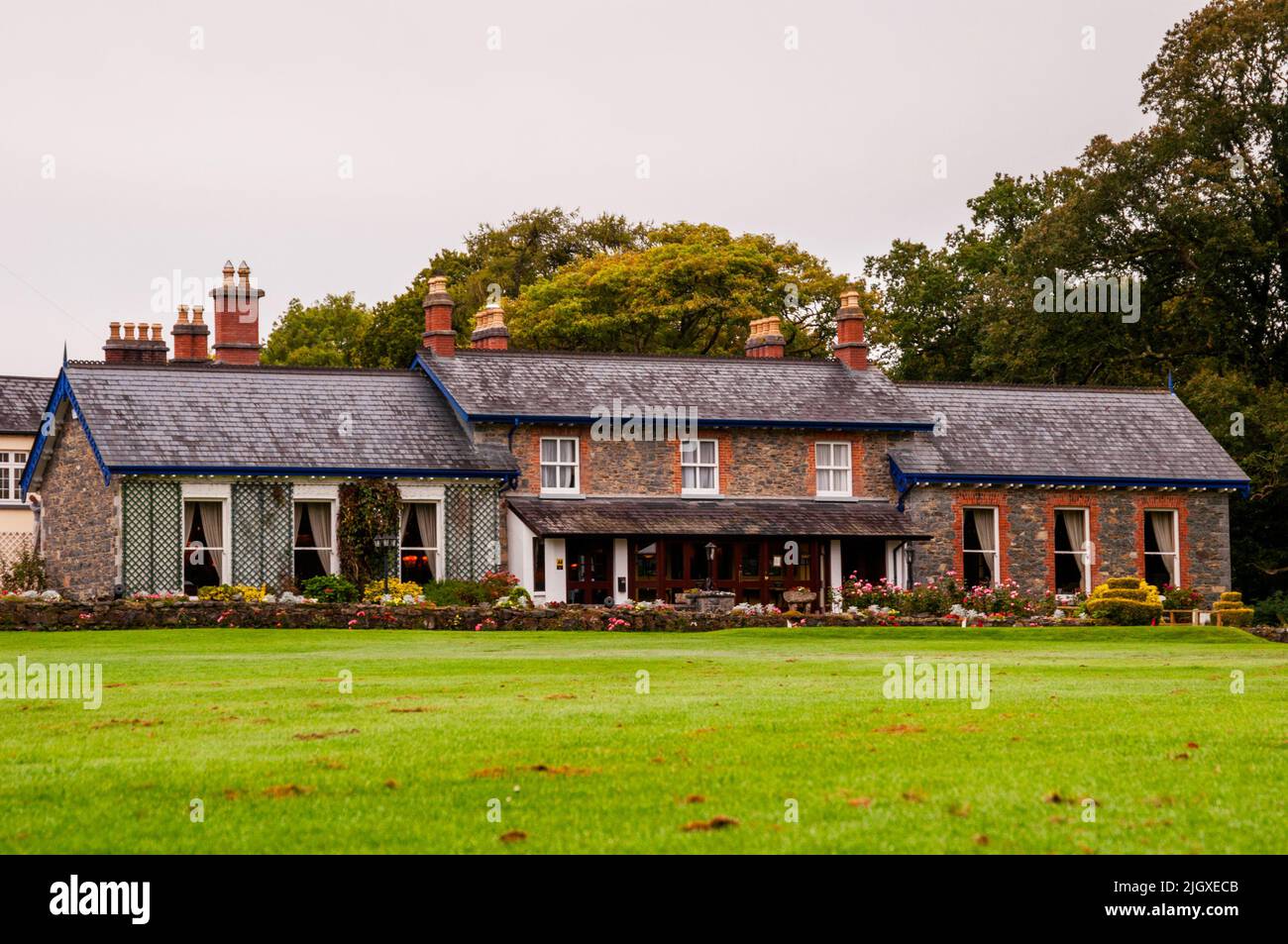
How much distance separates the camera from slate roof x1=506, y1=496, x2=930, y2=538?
122ft

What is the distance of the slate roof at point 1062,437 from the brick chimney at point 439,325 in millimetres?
10819

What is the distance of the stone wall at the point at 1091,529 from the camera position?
40594 mm

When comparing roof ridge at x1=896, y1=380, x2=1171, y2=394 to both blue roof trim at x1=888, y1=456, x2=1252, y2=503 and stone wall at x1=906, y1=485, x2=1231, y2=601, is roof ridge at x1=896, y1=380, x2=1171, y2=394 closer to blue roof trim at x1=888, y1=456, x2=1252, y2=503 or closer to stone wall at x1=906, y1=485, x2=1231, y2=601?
blue roof trim at x1=888, y1=456, x2=1252, y2=503

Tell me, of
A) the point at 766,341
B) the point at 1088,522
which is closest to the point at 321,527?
the point at 766,341

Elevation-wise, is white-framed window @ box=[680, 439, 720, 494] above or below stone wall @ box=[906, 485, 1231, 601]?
above

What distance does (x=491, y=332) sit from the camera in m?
43.7

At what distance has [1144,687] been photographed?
55.2 ft

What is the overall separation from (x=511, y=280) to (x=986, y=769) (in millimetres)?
57540

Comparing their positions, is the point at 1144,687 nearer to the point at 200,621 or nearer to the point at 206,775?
the point at 206,775

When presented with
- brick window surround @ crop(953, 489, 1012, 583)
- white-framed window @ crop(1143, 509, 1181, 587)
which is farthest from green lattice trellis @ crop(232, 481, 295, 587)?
white-framed window @ crop(1143, 509, 1181, 587)

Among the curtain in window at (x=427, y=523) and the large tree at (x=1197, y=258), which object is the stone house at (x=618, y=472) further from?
the large tree at (x=1197, y=258)

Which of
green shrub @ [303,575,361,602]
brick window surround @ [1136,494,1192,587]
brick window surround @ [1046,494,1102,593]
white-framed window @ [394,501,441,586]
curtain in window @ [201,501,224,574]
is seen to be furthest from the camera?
brick window surround @ [1136,494,1192,587]

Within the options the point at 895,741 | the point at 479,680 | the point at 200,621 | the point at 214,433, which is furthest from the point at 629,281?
the point at 895,741

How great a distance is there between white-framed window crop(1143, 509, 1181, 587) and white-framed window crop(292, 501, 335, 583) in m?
19.2
